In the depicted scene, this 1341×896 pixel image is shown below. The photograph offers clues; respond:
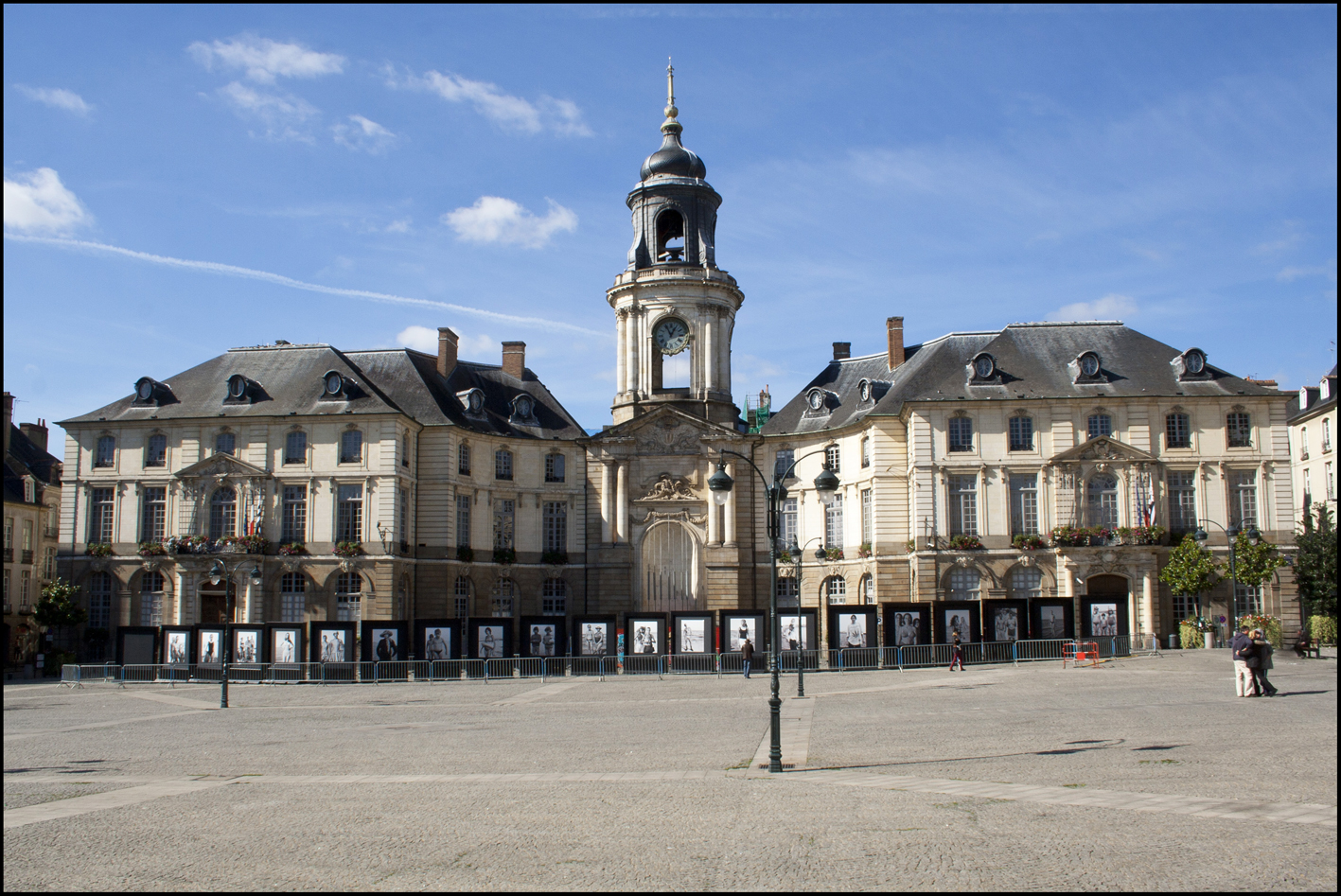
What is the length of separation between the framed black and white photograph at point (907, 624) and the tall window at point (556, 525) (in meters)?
19.3

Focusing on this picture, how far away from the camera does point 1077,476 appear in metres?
45.1

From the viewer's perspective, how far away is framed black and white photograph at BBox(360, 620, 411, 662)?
38.2m

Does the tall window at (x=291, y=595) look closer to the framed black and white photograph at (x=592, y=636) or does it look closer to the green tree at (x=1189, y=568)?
the framed black and white photograph at (x=592, y=636)

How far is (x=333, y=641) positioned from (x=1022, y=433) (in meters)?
28.3

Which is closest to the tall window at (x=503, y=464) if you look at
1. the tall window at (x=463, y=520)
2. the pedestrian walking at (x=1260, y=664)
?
the tall window at (x=463, y=520)

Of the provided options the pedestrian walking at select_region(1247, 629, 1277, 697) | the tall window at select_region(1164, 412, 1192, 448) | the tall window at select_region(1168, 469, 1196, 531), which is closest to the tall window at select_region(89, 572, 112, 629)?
the pedestrian walking at select_region(1247, 629, 1277, 697)

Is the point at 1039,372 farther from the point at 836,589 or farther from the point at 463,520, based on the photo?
the point at 463,520

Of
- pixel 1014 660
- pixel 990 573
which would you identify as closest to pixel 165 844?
pixel 1014 660

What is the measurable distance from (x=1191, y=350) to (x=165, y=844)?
44904mm

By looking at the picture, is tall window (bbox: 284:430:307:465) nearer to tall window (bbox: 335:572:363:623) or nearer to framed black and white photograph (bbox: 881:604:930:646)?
tall window (bbox: 335:572:363:623)

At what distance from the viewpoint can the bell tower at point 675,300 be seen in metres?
55.0

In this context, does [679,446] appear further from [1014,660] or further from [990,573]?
[1014,660]

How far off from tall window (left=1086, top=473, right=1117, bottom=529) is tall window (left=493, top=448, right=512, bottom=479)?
84.6ft

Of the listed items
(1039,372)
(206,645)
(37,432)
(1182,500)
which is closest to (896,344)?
(1039,372)
